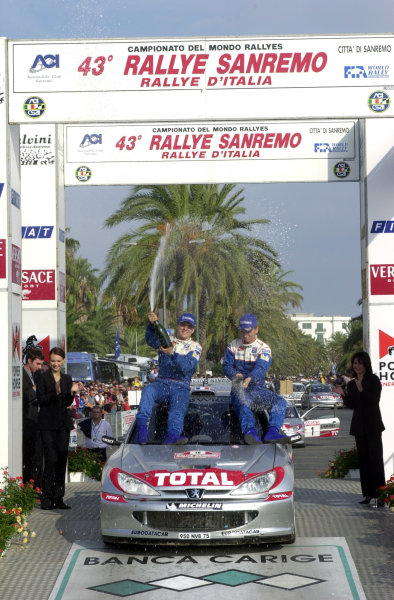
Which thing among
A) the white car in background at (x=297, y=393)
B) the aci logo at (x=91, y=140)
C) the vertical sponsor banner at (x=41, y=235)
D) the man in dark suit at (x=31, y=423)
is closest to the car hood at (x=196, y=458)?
the man in dark suit at (x=31, y=423)

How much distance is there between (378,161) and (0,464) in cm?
610

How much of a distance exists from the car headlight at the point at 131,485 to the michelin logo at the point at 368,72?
19.3 ft

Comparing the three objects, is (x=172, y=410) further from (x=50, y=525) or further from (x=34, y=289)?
(x=34, y=289)

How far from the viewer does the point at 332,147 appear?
1310cm

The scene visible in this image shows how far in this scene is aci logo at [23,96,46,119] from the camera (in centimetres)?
1067

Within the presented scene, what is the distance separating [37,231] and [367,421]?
227 inches

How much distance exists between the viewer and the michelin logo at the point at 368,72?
11.0 m

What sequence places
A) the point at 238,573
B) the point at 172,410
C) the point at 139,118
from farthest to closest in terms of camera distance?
the point at 139,118
the point at 172,410
the point at 238,573

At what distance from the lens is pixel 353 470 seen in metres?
13.8

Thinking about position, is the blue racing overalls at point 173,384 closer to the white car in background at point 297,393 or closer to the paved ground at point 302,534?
the paved ground at point 302,534

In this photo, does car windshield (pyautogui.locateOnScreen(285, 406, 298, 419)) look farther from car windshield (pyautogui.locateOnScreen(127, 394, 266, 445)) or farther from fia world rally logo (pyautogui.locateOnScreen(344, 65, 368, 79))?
car windshield (pyautogui.locateOnScreen(127, 394, 266, 445))

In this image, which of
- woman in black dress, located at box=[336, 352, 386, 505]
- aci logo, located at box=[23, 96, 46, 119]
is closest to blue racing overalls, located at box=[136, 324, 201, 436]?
woman in black dress, located at box=[336, 352, 386, 505]

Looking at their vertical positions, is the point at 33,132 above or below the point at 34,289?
above

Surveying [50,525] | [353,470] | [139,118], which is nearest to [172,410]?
[50,525]
